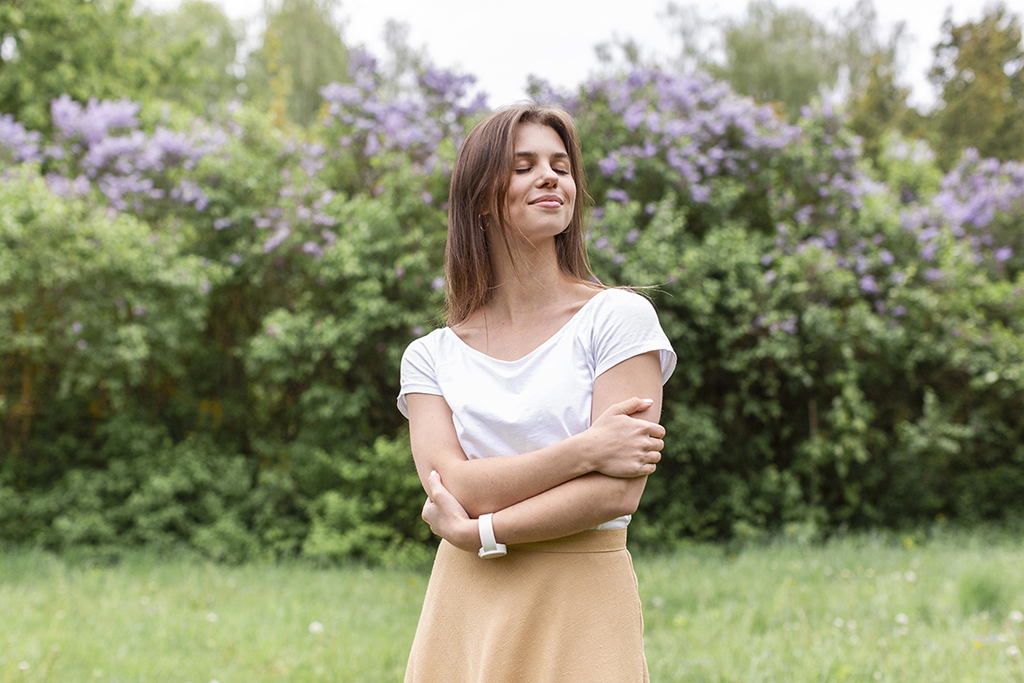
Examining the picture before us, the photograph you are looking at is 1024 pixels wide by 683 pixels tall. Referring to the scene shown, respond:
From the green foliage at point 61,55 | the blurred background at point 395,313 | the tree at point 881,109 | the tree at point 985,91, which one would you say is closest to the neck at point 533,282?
the blurred background at point 395,313

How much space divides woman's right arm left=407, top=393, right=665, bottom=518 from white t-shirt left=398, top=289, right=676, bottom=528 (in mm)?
57

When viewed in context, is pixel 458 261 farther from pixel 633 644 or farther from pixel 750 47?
pixel 750 47

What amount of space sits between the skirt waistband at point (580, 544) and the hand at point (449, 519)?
0.10 meters

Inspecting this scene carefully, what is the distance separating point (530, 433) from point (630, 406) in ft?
0.69

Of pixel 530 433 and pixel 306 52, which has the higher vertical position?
pixel 306 52

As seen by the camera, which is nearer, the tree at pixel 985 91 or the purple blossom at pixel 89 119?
the purple blossom at pixel 89 119

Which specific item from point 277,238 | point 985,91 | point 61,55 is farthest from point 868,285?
point 985,91

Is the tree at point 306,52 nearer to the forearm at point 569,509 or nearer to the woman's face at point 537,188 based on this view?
the woman's face at point 537,188

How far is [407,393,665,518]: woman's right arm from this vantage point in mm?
1439

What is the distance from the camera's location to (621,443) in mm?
1434

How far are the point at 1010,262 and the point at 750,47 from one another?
47.6 feet

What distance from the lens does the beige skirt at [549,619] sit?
58.6 inches

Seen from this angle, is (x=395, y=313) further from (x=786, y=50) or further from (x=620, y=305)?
(x=786, y=50)

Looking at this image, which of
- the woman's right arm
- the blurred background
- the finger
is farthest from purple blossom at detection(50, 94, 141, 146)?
the finger
